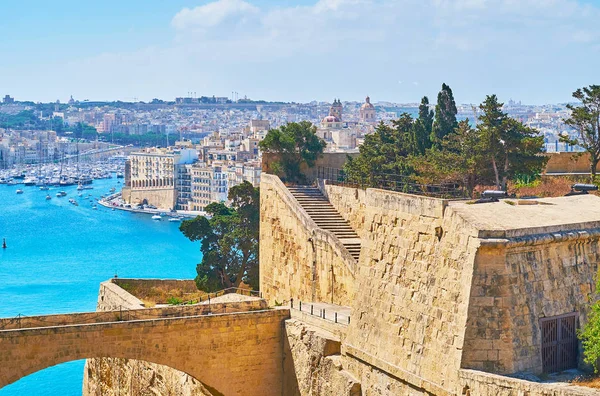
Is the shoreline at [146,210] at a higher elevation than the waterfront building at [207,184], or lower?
lower

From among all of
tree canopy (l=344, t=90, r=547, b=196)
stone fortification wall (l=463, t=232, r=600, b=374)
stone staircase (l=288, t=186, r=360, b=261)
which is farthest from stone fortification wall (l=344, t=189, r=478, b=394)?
tree canopy (l=344, t=90, r=547, b=196)

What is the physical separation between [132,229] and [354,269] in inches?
3724

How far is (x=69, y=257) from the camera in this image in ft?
296

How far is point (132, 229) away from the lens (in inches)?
4515

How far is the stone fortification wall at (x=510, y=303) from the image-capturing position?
15.3 metres

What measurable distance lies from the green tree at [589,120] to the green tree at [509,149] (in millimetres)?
1523

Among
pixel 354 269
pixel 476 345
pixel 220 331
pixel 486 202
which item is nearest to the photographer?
pixel 476 345

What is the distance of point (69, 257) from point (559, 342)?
78.4m

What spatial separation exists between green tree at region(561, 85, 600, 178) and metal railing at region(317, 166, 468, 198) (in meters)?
3.32

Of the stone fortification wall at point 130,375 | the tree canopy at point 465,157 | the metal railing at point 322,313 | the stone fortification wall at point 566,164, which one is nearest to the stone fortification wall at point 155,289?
the stone fortification wall at point 130,375

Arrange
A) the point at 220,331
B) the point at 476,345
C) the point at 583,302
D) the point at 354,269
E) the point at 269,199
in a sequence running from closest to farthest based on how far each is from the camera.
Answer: the point at 476,345 < the point at 583,302 < the point at 220,331 < the point at 354,269 < the point at 269,199

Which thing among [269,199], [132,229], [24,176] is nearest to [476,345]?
[269,199]

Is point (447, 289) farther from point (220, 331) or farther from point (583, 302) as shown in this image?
point (220, 331)

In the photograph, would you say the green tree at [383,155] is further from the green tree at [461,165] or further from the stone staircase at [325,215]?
the green tree at [461,165]
